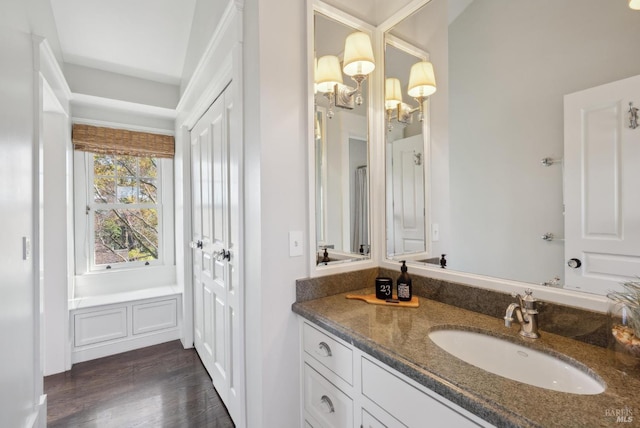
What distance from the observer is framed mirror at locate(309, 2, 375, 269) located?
1.54 meters

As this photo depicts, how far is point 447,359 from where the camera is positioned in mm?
851

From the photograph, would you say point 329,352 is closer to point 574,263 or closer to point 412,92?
point 574,263

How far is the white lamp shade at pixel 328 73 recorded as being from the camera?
5.09 feet

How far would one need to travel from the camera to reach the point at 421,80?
5.00 ft

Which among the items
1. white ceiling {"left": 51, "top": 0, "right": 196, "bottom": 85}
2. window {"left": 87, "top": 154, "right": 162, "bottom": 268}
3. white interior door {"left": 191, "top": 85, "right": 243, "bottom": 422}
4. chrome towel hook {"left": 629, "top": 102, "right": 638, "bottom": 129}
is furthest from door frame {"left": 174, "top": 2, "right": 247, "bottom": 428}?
chrome towel hook {"left": 629, "top": 102, "right": 638, "bottom": 129}

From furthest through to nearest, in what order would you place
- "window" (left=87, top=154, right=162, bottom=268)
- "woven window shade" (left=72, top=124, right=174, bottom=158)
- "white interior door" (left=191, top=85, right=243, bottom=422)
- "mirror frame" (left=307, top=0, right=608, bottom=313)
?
"window" (left=87, top=154, right=162, bottom=268) → "woven window shade" (left=72, top=124, right=174, bottom=158) → "white interior door" (left=191, top=85, right=243, bottom=422) → "mirror frame" (left=307, top=0, right=608, bottom=313)

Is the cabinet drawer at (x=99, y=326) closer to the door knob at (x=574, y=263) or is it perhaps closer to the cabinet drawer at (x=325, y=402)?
the cabinet drawer at (x=325, y=402)

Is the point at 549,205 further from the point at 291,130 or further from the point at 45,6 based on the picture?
the point at 45,6

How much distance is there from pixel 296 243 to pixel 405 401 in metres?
0.79

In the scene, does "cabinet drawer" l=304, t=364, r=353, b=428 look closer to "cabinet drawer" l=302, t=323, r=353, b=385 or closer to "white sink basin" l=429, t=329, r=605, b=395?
"cabinet drawer" l=302, t=323, r=353, b=385

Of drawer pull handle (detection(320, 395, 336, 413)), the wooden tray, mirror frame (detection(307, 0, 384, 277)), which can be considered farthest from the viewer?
mirror frame (detection(307, 0, 384, 277))

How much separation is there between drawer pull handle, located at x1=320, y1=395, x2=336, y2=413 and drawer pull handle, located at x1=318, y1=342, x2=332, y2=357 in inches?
7.1

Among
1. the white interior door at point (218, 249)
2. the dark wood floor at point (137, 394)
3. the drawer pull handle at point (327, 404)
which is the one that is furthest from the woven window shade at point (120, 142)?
the drawer pull handle at point (327, 404)

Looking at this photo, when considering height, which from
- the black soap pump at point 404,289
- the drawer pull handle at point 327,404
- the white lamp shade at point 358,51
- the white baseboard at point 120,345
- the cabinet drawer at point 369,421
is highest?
the white lamp shade at point 358,51
